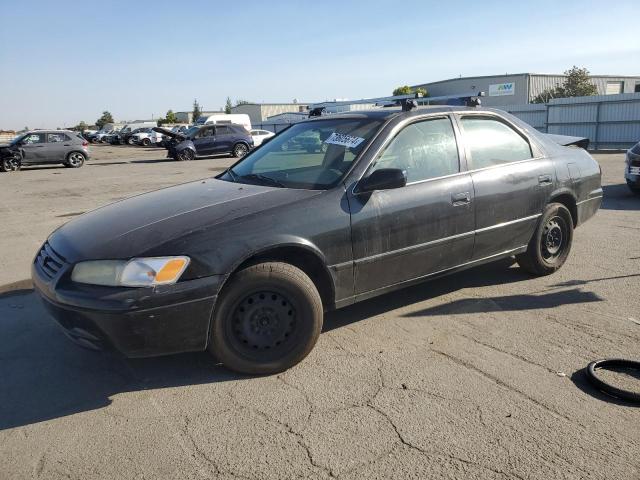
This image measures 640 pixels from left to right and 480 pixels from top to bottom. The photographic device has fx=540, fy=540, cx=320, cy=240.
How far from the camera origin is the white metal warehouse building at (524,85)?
2087 inches

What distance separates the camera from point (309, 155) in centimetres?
436

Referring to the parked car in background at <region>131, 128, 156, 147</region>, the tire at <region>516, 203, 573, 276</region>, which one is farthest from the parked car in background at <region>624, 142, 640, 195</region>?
the parked car in background at <region>131, 128, 156, 147</region>

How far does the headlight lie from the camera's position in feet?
9.98

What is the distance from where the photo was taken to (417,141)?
13.9ft

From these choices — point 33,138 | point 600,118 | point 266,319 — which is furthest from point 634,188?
point 33,138

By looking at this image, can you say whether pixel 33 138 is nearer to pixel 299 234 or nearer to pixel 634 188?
pixel 634 188

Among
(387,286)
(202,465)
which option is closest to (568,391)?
(387,286)

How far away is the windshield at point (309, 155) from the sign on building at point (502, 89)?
5382 cm

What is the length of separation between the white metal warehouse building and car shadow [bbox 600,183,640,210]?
4366 cm

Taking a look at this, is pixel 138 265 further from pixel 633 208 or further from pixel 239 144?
pixel 239 144

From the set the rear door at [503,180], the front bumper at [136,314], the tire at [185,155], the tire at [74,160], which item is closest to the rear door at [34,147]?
the tire at [74,160]

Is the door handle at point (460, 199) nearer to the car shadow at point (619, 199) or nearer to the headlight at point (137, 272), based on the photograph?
the headlight at point (137, 272)

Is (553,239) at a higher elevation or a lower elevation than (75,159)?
lower

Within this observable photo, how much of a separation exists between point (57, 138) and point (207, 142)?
6418 millimetres
